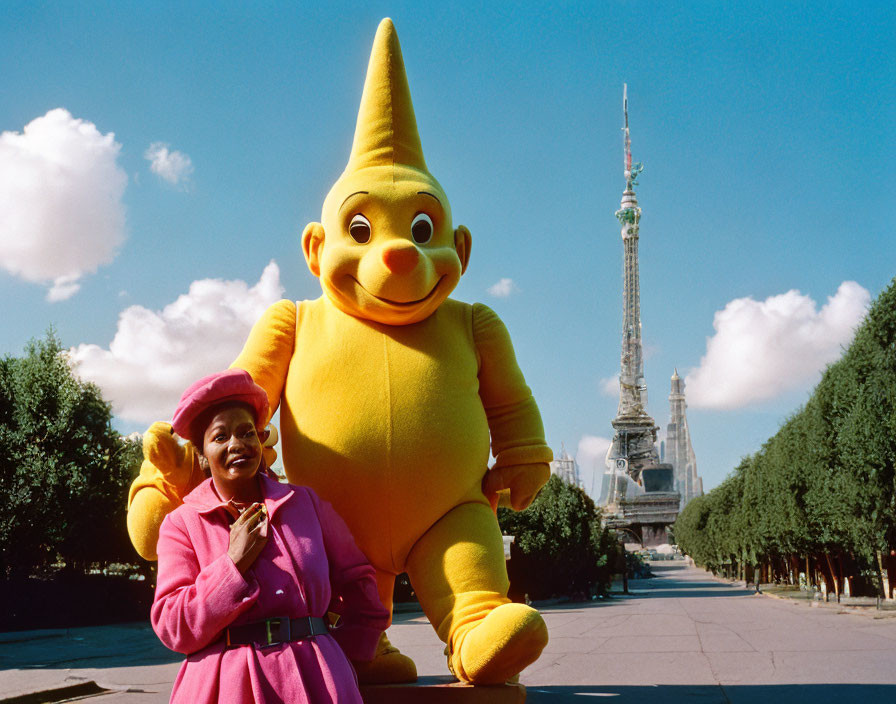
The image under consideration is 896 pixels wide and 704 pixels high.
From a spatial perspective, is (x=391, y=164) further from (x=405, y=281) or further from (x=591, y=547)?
(x=591, y=547)

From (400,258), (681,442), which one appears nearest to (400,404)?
(400,258)

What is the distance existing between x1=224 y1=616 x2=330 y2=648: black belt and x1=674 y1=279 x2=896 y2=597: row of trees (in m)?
14.4

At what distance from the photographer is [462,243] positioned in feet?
14.4

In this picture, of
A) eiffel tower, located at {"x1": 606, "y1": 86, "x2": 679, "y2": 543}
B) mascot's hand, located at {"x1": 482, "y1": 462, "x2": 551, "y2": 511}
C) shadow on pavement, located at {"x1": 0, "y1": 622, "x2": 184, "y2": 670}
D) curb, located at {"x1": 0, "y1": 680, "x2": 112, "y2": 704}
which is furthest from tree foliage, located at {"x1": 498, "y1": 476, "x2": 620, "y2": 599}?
eiffel tower, located at {"x1": 606, "y1": 86, "x2": 679, "y2": 543}

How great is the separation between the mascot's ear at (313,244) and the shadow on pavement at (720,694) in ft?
12.1

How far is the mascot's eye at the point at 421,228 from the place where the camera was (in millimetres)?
4039

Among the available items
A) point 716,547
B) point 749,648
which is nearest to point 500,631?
point 749,648

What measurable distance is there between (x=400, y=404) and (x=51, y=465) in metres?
15.5

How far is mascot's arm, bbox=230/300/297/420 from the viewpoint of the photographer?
154 inches

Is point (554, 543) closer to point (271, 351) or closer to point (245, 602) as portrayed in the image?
point (271, 351)

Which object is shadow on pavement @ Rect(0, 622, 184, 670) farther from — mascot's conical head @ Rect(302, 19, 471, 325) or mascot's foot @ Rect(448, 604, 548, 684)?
mascot's foot @ Rect(448, 604, 548, 684)

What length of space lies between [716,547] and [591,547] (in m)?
18.5

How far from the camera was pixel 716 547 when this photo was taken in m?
44.0

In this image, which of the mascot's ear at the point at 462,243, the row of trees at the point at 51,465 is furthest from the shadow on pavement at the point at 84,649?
the mascot's ear at the point at 462,243
